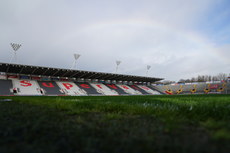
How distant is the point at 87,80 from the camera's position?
41.9 meters

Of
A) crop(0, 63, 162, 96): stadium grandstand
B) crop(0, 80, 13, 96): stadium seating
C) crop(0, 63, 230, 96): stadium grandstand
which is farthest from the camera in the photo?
crop(0, 63, 230, 96): stadium grandstand

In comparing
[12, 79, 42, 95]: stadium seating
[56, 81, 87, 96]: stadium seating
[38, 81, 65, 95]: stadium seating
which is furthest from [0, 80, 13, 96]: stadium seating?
[56, 81, 87, 96]: stadium seating

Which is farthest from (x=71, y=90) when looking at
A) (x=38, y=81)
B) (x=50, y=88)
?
(x=38, y=81)

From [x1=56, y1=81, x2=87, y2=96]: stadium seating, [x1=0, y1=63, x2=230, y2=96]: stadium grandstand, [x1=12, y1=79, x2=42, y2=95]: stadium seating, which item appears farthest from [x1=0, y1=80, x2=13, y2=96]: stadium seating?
[x1=56, y1=81, x2=87, y2=96]: stadium seating

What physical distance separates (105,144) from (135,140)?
0.28m

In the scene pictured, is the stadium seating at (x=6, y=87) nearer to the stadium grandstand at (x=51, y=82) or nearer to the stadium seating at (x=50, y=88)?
the stadium grandstand at (x=51, y=82)

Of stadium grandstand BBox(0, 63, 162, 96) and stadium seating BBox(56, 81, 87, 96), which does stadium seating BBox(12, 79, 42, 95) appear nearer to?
stadium grandstand BBox(0, 63, 162, 96)

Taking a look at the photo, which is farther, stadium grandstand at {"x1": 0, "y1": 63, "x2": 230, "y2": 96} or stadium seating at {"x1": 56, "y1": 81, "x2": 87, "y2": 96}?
stadium seating at {"x1": 56, "y1": 81, "x2": 87, "y2": 96}

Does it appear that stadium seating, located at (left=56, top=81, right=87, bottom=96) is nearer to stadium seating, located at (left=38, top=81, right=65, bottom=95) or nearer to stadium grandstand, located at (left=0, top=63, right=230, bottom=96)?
stadium grandstand, located at (left=0, top=63, right=230, bottom=96)

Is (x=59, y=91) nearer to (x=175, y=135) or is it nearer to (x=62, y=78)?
(x=62, y=78)

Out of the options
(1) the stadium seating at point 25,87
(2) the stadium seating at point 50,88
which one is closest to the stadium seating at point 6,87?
(1) the stadium seating at point 25,87

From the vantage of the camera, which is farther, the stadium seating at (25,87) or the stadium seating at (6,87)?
the stadium seating at (25,87)

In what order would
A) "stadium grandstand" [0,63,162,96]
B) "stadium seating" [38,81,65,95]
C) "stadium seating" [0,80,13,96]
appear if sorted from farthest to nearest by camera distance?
"stadium seating" [38,81,65,95], "stadium grandstand" [0,63,162,96], "stadium seating" [0,80,13,96]

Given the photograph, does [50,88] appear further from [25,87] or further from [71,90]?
[25,87]
